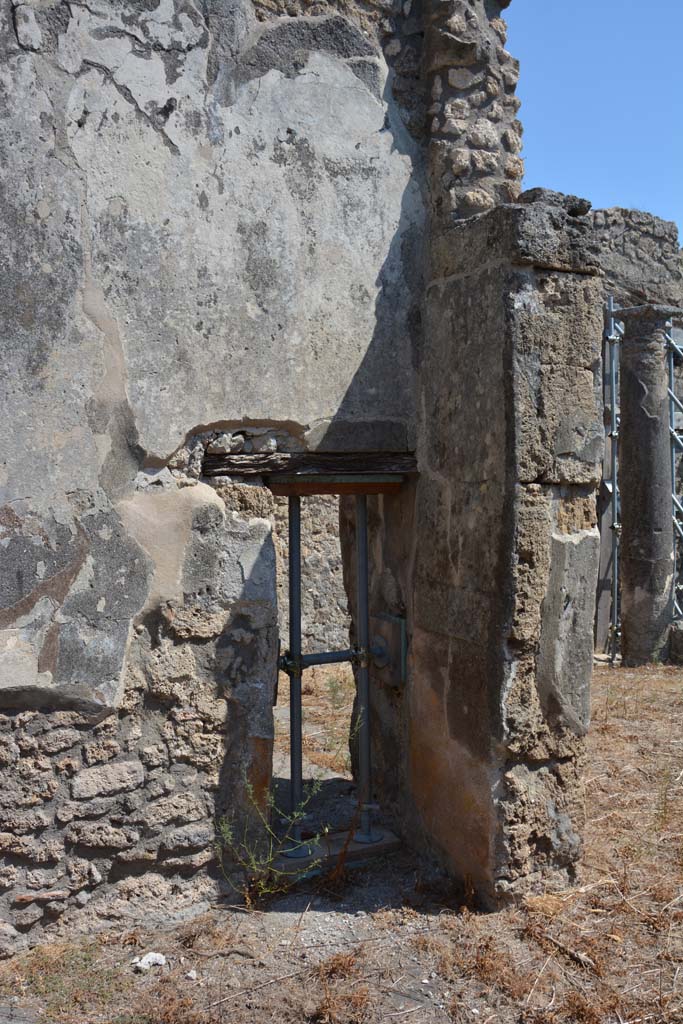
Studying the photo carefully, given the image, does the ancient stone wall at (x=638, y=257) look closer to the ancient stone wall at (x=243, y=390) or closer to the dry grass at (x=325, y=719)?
the dry grass at (x=325, y=719)

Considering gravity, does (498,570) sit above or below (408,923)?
above

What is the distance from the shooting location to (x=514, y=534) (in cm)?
308

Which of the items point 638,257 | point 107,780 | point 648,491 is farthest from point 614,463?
point 107,780

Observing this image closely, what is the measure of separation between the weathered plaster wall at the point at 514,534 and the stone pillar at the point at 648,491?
16.8 ft

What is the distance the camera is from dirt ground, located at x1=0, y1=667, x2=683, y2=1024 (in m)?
2.69

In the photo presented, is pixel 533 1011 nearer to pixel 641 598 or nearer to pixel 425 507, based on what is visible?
pixel 425 507

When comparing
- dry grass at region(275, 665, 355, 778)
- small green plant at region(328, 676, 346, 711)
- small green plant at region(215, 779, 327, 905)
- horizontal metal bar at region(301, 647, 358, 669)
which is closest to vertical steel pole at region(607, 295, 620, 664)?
dry grass at region(275, 665, 355, 778)

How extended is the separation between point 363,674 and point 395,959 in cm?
125

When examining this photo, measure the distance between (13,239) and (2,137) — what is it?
1.06 ft

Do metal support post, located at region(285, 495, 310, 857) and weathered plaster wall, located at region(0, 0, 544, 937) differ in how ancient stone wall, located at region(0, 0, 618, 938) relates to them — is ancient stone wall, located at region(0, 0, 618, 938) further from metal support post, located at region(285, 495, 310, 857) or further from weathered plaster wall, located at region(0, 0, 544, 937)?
metal support post, located at region(285, 495, 310, 857)

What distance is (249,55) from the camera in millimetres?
3266

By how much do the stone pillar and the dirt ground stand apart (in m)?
4.53

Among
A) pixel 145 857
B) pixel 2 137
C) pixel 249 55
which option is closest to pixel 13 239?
pixel 2 137

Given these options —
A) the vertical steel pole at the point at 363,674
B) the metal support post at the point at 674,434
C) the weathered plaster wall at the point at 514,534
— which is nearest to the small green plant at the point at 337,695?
the vertical steel pole at the point at 363,674
